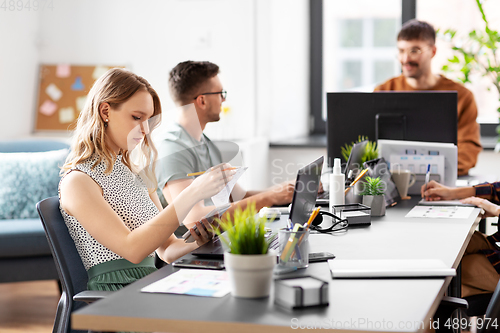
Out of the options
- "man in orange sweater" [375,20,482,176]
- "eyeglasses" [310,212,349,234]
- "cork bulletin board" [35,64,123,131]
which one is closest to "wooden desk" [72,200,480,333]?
"eyeglasses" [310,212,349,234]

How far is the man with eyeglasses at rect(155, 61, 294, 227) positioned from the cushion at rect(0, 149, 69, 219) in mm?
1326

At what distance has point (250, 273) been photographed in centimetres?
98

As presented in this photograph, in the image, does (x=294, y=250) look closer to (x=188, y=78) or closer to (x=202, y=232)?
(x=202, y=232)

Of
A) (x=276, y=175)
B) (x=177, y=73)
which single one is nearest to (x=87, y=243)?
(x=177, y=73)

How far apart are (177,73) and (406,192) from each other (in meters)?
1.03

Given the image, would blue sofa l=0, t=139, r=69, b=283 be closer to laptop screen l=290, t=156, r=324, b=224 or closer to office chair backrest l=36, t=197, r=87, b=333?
office chair backrest l=36, t=197, r=87, b=333

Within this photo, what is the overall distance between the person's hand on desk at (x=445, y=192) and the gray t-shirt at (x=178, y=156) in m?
0.85

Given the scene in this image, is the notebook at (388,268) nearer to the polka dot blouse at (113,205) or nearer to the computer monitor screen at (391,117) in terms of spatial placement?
the polka dot blouse at (113,205)

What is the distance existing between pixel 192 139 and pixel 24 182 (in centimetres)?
149

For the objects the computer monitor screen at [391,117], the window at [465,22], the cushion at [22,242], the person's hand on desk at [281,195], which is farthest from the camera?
the window at [465,22]

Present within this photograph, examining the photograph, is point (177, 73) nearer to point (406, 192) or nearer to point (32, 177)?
point (406, 192)

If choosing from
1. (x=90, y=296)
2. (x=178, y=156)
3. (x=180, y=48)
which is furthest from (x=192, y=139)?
(x=180, y=48)

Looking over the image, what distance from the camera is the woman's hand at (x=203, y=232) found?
148 centimetres

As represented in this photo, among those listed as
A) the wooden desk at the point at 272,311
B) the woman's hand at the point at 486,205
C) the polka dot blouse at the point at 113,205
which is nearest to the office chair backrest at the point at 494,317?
the wooden desk at the point at 272,311
